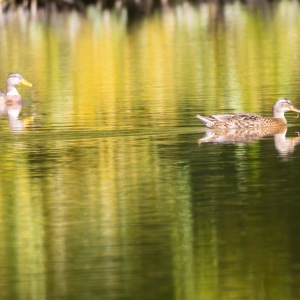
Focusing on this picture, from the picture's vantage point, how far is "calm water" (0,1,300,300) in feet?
41.5

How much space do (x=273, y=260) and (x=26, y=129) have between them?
33.8 feet

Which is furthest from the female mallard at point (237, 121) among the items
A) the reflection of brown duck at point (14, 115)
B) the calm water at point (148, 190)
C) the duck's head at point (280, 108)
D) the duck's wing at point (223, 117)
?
the reflection of brown duck at point (14, 115)

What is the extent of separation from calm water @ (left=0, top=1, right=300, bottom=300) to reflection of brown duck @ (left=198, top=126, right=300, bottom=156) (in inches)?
3.7

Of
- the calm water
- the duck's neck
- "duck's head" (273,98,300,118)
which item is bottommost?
the calm water

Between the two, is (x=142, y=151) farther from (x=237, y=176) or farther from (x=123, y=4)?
(x=123, y=4)

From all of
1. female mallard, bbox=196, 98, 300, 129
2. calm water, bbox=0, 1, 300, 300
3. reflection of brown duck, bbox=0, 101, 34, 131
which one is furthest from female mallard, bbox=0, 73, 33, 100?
female mallard, bbox=196, 98, 300, 129

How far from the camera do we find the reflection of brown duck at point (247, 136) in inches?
812

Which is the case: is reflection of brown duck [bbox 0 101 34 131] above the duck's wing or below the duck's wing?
above

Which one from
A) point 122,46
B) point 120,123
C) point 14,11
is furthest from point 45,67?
point 14,11

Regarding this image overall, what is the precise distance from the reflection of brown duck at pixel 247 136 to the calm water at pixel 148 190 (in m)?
0.09

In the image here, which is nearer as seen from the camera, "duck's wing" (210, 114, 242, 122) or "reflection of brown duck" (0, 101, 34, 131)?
"duck's wing" (210, 114, 242, 122)

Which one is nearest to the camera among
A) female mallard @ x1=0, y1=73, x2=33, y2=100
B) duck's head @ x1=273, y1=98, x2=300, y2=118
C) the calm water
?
the calm water

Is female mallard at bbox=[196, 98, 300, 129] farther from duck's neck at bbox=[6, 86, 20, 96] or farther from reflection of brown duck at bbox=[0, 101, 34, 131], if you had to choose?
duck's neck at bbox=[6, 86, 20, 96]

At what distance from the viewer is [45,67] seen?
3894 cm
